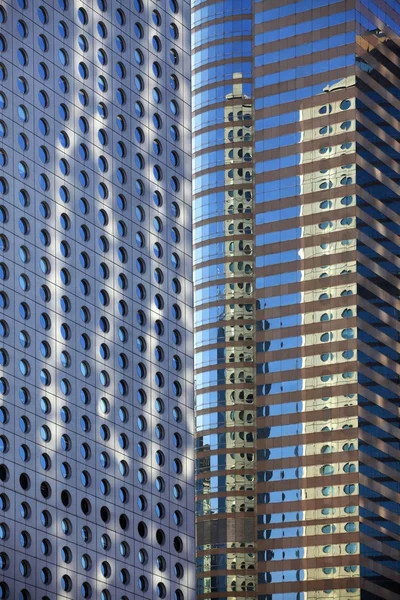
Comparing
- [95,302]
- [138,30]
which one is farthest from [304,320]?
[95,302]

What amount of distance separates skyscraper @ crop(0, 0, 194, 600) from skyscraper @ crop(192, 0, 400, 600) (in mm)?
45175

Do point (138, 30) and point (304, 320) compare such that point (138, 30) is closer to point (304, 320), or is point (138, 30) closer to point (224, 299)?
point (304, 320)

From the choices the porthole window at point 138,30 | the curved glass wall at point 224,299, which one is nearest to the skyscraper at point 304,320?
the curved glass wall at point 224,299

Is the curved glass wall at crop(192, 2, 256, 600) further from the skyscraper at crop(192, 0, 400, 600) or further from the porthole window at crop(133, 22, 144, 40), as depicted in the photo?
the porthole window at crop(133, 22, 144, 40)

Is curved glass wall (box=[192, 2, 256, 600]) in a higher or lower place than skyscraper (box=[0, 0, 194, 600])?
higher

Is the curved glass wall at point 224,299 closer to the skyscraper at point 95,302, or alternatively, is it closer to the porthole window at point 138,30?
the skyscraper at point 95,302

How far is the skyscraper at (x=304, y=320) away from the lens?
164 meters

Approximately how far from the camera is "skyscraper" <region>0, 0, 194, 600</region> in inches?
4035

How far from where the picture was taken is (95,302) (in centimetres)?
11144

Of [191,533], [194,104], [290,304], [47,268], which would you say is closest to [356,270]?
[290,304]

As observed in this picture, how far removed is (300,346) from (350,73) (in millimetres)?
29681

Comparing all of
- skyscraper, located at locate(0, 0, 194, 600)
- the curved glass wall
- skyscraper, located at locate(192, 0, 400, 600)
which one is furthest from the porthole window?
the curved glass wall

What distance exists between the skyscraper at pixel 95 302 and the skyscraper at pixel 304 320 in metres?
45.2

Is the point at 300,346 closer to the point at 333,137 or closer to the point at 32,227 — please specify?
the point at 333,137
